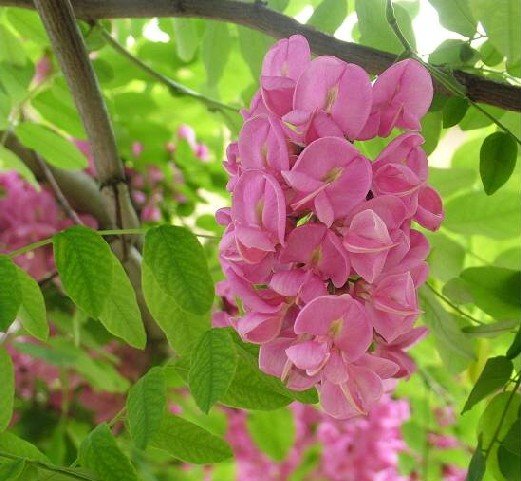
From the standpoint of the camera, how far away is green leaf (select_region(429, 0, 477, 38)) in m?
0.46

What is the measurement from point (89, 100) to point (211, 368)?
0.69ft

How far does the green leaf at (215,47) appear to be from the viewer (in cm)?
62

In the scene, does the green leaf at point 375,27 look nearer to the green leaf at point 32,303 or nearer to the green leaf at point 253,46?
the green leaf at point 253,46

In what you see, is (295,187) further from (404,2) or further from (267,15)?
(404,2)

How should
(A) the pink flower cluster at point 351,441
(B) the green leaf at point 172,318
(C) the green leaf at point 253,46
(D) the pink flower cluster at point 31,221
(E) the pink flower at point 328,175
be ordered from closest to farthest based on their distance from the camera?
(E) the pink flower at point 328,175
(B) the green leaf at point 172,318
(C) the green leaf at point 253,46
(D) the pink flower cluster at point 31,221
(A) the pink flower cluster at point 351,441

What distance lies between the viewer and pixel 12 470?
37 cm

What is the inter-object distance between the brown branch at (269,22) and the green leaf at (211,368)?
0.16 metres

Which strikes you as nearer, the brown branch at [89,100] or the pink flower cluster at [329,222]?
the pink flower cluster at [329,222]

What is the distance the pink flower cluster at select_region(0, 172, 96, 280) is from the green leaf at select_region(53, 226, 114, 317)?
1.26ft

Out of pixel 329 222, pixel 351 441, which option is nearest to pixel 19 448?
pixel 329 222

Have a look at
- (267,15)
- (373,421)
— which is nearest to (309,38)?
(267,15)

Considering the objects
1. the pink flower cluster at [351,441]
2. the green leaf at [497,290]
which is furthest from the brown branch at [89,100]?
the pink flower cluster at [351,441]

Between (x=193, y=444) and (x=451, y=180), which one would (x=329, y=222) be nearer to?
(x=193, y=444)

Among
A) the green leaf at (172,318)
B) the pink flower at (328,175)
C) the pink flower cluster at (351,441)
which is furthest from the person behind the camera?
the pink flower cluster at (351,441)
